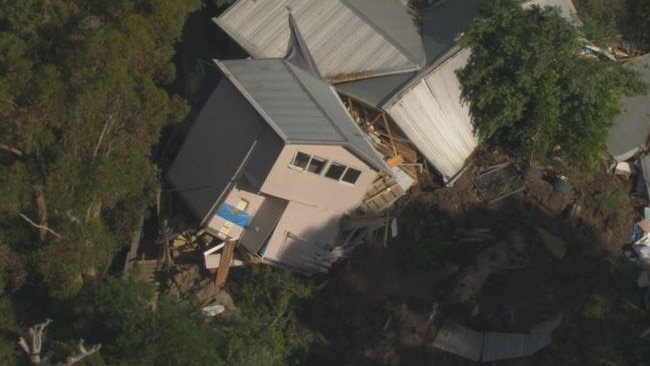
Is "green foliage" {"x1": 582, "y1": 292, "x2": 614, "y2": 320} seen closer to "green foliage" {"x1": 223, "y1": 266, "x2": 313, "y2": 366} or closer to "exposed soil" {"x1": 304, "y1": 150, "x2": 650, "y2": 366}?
"exposed soil" {"x1": 304, "y1": 150, "x2": 650, "y2": 366}

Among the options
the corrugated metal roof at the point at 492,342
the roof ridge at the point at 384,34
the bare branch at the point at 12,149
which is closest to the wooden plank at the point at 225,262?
the corrugated metal roof at the point at 492,342

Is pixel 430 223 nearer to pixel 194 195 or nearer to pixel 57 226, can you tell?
pixel 194 195

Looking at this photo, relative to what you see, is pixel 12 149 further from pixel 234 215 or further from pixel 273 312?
pixel 273 312

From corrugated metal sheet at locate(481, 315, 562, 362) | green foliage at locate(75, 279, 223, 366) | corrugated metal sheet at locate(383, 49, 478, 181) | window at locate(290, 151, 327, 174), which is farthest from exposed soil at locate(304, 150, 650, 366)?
green foliage at locate(75, 279, 223, 366)

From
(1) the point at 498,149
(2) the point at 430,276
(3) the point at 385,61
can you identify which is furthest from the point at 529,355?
(3) the point at 385,61

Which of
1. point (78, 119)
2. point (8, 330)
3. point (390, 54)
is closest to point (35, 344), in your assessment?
point (8, 330)
